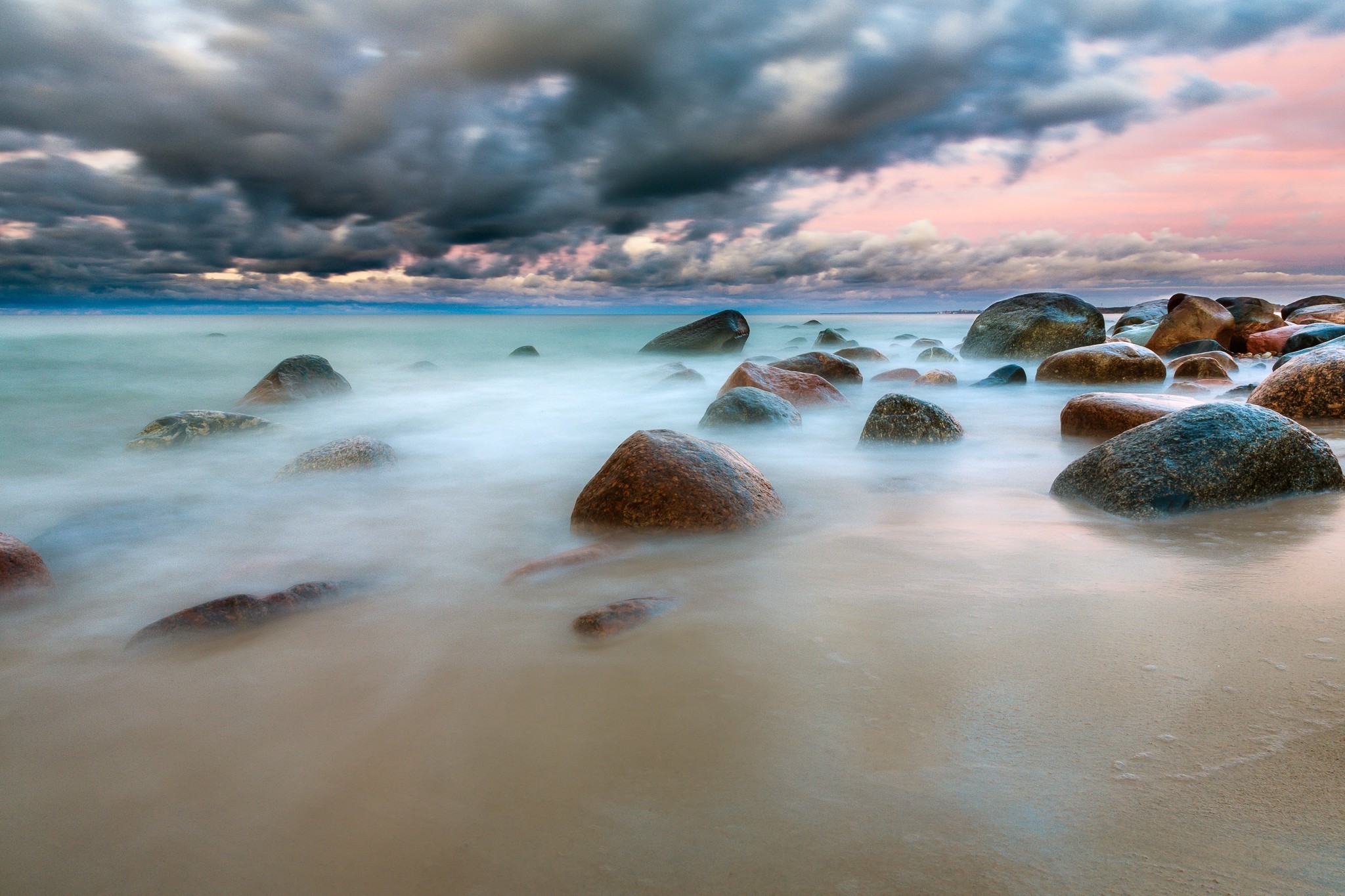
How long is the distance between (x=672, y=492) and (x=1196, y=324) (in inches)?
579

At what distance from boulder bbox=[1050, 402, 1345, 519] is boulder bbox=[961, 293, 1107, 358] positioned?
9.53 metres

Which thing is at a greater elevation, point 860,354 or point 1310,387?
point 1310,387

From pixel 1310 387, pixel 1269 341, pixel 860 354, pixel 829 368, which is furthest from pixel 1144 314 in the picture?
pixel 1310 387

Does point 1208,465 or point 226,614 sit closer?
point 226,614

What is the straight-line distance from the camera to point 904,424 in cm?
558

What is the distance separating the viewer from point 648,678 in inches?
77.0

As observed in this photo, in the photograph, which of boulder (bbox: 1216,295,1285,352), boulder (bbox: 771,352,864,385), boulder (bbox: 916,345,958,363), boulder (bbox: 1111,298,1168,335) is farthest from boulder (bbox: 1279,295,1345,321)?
boulder (bbox: 771,352,864,385)

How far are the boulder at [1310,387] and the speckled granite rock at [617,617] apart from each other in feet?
19.8

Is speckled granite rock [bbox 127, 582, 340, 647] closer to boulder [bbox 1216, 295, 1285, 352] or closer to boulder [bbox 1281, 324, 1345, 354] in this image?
boulder [bbox 1281, 324, 1345, 354]

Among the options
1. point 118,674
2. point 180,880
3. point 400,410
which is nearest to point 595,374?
point 400,410

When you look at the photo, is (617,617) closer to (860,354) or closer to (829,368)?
(829,368)

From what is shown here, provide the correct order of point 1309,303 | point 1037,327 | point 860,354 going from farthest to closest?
point 1309,303, point 860,354, point 1037,327

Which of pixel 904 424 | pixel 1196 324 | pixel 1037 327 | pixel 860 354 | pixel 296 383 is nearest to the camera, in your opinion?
pixel 904 424

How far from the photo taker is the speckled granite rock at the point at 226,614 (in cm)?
235
